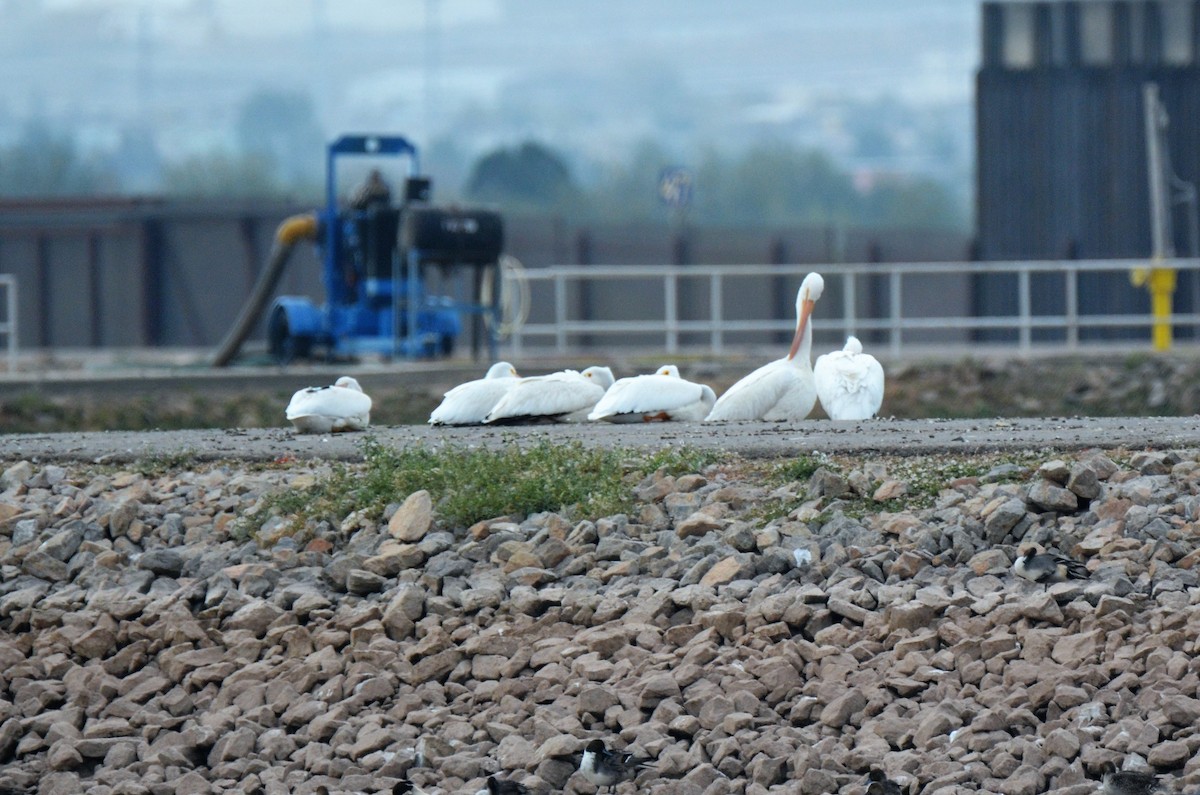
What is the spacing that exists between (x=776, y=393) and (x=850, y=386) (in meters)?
0.51

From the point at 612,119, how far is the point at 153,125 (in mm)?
47620

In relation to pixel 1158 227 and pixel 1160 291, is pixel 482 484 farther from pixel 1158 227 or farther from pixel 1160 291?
pixel 1158 227

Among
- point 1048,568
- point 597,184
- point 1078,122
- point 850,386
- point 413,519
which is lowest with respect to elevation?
point 1048,568

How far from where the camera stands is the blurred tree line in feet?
190

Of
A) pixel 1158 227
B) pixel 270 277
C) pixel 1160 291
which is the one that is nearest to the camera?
pixel 270 277

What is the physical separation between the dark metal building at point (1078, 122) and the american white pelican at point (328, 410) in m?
18.4

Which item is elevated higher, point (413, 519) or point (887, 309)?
point (887, 309)

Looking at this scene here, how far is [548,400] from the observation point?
12.9m

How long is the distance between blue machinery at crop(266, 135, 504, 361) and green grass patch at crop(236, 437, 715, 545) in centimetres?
1162

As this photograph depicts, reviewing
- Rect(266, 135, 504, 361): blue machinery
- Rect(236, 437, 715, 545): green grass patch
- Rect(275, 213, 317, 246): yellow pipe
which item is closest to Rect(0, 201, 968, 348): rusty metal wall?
Rect(266, 135, 504, 361): blue machinery

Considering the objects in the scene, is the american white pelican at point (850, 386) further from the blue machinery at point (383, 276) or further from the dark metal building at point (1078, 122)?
the dark metal building at point (1078, 122)

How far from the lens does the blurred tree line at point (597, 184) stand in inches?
2286

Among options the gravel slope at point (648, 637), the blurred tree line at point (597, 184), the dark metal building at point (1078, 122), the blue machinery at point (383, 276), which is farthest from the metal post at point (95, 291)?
the gravel slope at point (648, 637)

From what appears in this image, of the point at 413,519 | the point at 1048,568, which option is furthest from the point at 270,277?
the point at 1048,568
